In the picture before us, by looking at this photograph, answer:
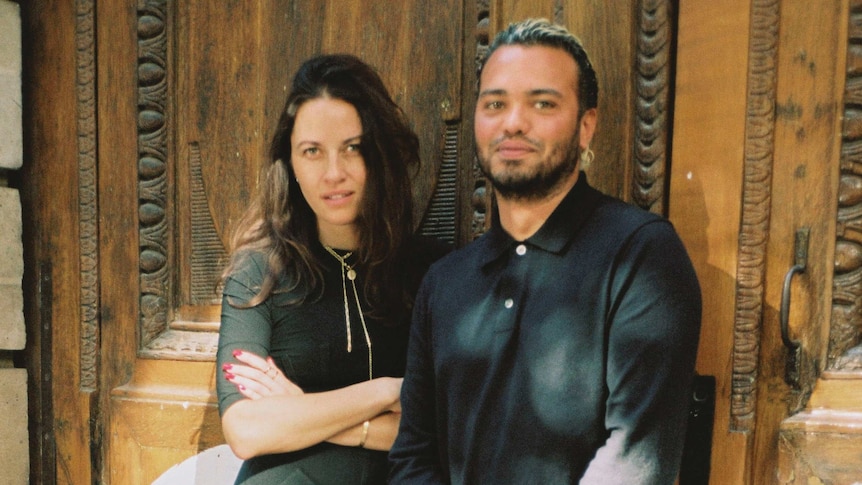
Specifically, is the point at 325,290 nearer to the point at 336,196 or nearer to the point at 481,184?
the point at 336,196

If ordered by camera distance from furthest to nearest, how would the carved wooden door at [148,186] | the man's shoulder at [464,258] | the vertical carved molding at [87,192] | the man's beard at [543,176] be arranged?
1. the vertical carved molding at [87,192]
2. the carved wooden door at [148,186]
3. the man's shoulder at [464,258]
4. the man's beard at [543,176]

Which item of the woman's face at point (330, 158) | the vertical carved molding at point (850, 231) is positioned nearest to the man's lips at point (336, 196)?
the woman's face at point (330, 158)

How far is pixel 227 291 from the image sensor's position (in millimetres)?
1324

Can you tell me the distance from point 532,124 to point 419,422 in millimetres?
483

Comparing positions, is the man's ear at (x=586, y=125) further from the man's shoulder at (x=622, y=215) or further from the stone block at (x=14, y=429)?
the stone block at (x=14, y=429)

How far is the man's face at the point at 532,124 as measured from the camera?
41.3 inches

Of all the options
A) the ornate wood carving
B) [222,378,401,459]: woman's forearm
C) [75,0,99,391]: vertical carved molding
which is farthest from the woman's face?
[75,0,99,391]: vertical carved molding

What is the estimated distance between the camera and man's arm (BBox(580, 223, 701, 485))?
90 centimetres

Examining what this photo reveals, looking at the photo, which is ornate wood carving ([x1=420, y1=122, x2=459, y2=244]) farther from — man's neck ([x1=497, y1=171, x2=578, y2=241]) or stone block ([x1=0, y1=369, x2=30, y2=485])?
stone block ([x1=0, y1=369, x2=30, y2=485])

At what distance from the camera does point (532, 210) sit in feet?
3.55

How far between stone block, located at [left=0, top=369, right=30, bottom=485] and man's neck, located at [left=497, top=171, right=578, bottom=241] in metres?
1.32

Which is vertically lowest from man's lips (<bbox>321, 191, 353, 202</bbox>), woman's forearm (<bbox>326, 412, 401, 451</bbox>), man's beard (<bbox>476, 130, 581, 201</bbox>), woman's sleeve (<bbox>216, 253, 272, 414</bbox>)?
woman's forearm (<bbox>326, 412, 401, 451</bbox>)

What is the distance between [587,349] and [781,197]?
0.48 m

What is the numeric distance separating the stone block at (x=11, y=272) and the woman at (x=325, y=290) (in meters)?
0.66
